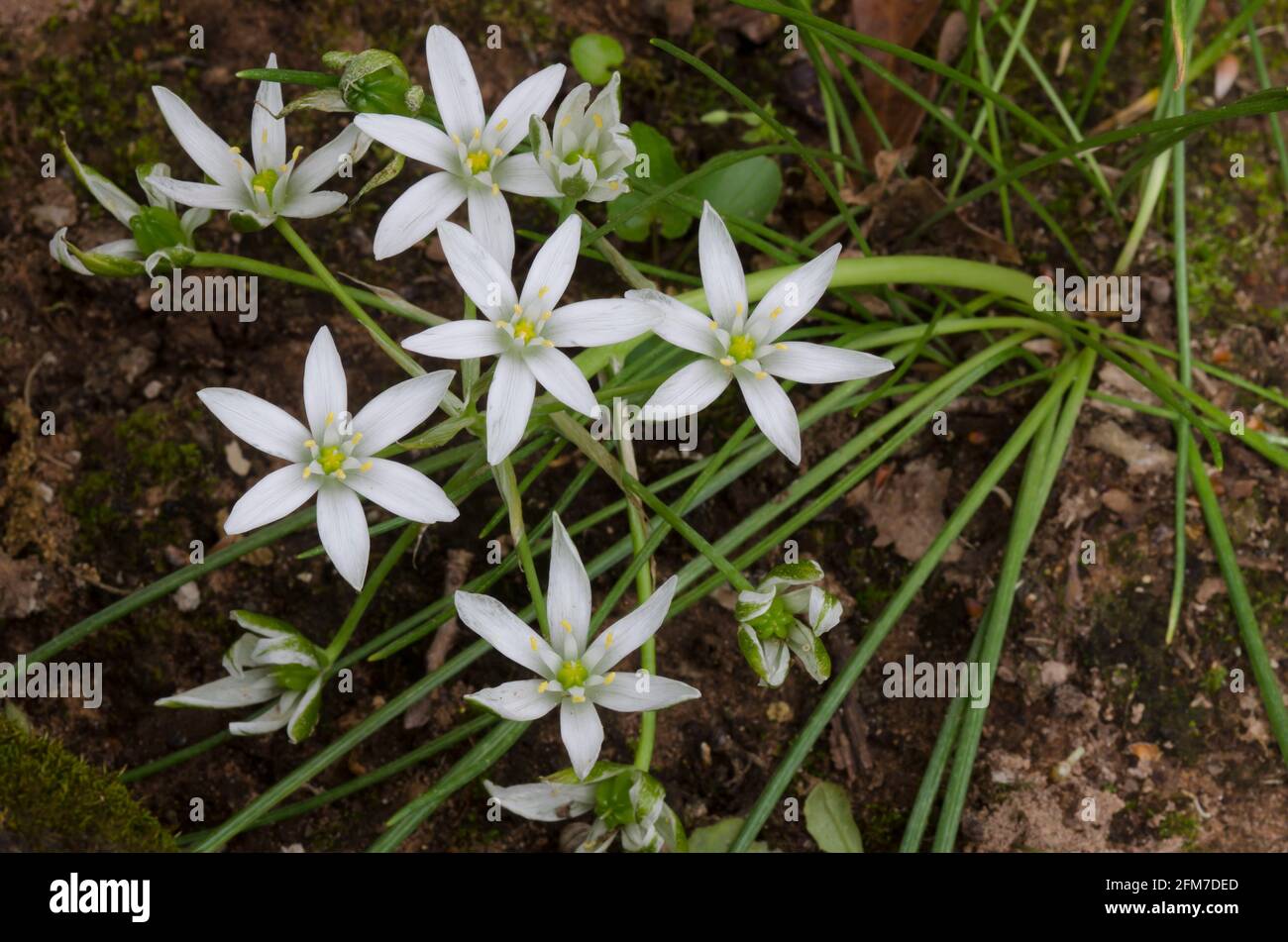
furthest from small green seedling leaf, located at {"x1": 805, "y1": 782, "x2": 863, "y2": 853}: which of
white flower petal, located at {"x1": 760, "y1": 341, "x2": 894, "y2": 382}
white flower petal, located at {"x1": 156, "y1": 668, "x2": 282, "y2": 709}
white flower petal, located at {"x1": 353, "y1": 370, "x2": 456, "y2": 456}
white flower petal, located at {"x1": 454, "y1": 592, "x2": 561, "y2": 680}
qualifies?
white flower petal, located at {"x1": 353, "y1": 370, "x2": 456, "y2": 456}

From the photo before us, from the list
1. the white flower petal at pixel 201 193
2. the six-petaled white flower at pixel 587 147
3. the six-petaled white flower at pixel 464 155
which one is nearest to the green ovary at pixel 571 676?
the six-petaled white flower at pixel 464 155

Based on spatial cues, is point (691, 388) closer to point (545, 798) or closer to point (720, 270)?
point (720, 270)

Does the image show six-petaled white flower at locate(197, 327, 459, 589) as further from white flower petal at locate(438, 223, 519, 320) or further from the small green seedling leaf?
the small green seedling leaf

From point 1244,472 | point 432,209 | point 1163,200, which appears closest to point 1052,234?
point 1163,200

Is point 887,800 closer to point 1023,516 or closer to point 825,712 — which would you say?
point 825,712

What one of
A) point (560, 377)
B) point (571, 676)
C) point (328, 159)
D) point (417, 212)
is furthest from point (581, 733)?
point (328, 159)

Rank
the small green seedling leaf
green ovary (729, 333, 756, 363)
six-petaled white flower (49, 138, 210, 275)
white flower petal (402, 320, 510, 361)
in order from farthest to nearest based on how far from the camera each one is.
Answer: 1. the small green seedling leaf
2. six-petaled white flower (49, 138, 210, 275)
3. green ovary (729, 333, 756, 363)
4. white flower petal (402, 320, 510, 361)
